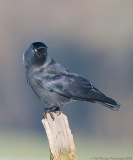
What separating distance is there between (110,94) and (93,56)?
12.8 ft

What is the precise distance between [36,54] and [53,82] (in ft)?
1.38

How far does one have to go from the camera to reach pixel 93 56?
65.4 ft

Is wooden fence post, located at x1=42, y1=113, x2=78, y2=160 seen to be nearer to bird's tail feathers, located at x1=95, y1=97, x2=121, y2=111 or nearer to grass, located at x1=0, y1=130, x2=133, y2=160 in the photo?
bird's tail feathers, located at x1=95, y1=97, x2=121, y2=111

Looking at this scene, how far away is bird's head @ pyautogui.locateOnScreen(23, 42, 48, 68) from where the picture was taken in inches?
284

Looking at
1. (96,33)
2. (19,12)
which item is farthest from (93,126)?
(19,12)

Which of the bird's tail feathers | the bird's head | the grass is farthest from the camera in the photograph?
the grass

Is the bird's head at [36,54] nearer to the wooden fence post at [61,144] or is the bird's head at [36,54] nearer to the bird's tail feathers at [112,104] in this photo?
the bird's tail feathers at [112,104]

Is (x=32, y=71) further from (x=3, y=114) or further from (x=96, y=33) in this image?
(x=96, y=33)

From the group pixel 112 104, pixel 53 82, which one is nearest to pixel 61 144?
pixel 112 104

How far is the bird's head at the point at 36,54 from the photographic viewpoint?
23.7ft

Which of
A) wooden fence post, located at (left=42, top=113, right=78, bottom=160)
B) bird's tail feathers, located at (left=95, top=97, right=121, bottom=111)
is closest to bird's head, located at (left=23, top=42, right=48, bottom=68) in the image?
bird's tail feathers, located at (left=95, top=97, right=121, bottom=111)

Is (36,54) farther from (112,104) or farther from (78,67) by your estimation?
(78,67)

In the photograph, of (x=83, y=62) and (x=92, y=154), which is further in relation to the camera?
(x=83, y=62)

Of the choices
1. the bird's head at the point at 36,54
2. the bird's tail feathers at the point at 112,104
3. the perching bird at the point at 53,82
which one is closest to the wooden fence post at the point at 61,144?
the bird's tail feathers at the point at 112,104
